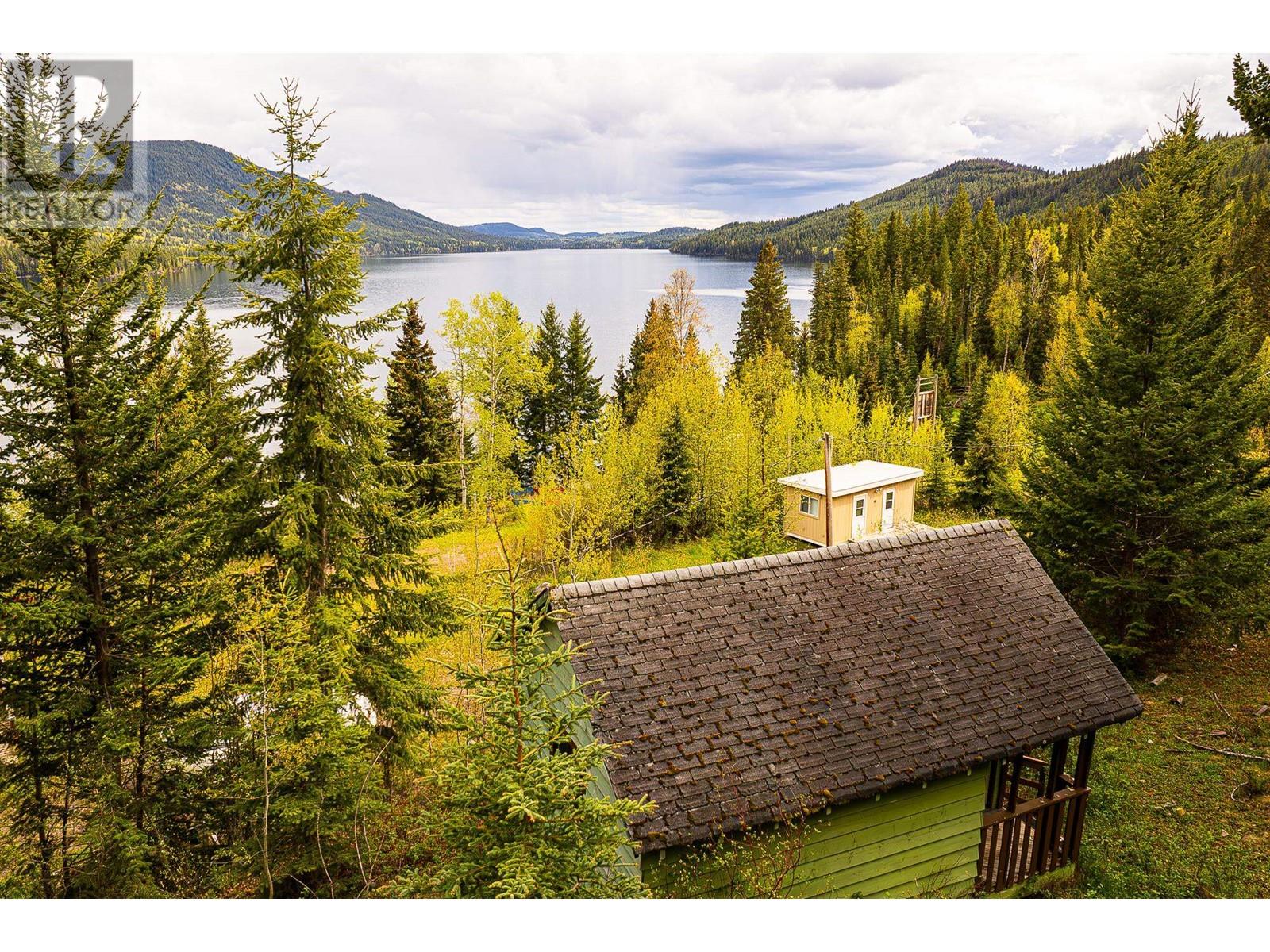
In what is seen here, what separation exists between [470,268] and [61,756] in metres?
90.4

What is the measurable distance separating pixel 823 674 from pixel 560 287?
2718 inches

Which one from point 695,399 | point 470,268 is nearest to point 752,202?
point 695,399

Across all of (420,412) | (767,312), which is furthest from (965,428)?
(420,412)

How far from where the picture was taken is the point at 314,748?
8141 millimetres

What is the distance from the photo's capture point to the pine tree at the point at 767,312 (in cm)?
4947

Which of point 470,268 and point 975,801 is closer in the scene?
point 975,801

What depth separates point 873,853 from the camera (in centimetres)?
728

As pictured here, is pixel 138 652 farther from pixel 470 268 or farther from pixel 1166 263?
pixel 470 268

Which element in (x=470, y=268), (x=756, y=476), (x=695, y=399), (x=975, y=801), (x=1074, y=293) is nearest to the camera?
(x=975, y=801)

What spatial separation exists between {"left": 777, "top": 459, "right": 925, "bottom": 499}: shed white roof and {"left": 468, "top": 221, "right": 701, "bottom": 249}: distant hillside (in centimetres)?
11252

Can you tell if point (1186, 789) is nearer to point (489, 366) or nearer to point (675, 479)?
point (675, 479)

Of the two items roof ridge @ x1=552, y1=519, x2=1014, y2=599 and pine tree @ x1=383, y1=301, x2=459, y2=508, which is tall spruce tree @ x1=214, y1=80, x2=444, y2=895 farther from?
pine tree @ x1=383, y1=301, x2=459, y2=508

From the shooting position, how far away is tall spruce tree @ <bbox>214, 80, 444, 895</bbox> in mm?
8117

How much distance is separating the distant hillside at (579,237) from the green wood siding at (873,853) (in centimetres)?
13499
